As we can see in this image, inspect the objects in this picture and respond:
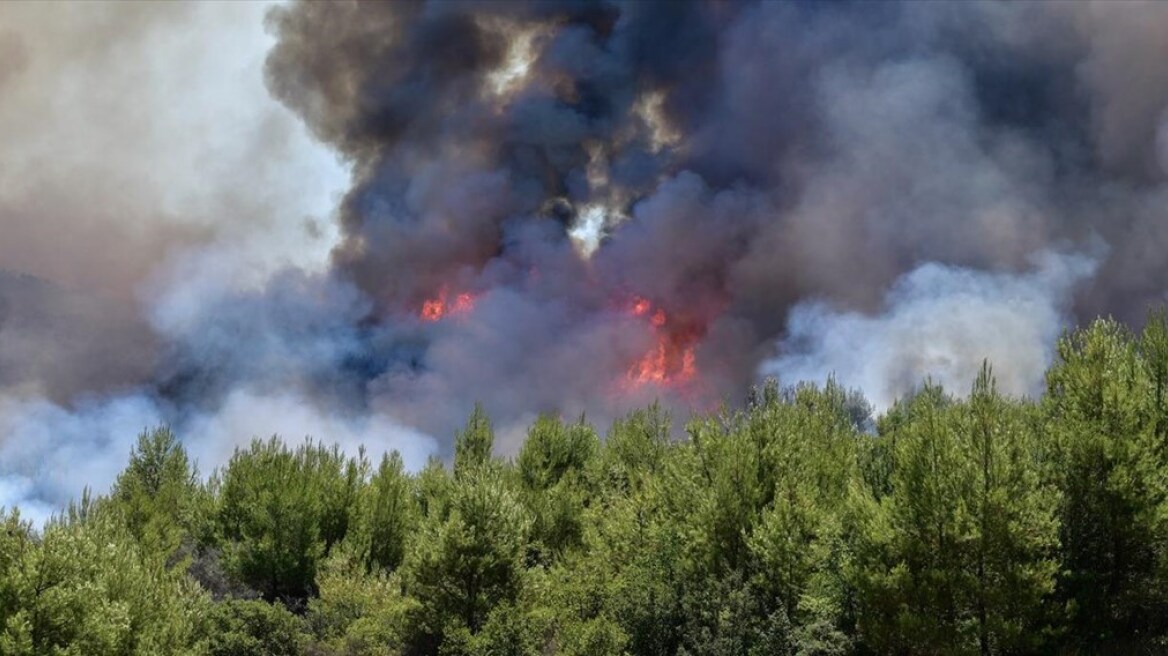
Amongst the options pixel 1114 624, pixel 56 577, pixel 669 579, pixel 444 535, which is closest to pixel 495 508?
pixel 444 535

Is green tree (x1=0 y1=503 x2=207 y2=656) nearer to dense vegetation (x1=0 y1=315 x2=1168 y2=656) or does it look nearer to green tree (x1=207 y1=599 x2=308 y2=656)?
dense vegetation (x1=0 y1=315 x2=1168 y2=656)

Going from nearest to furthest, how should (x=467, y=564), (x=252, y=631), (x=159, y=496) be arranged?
(x=467, y=564)
(x=252, y=631)
(x=159, y=496)

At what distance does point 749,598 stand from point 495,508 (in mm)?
13472

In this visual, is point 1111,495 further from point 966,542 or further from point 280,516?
point 280,516

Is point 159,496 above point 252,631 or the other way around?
above

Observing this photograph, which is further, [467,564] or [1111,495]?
[467,564]

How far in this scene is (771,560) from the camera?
132 feet

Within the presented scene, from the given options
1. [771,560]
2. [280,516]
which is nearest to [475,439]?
[280,516]

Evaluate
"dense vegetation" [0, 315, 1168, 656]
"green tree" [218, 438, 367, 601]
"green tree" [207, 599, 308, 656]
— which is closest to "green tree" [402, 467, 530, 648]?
"dense vegetation" [0, 315, 1168, 656]

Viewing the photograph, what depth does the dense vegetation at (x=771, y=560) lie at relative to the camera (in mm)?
34062

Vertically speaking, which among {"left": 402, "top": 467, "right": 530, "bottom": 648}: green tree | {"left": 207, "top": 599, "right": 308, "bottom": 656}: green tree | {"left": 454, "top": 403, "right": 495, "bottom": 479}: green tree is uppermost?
{"left": 454, "top": 403, "right": 495, "bottom": 479}: green tree

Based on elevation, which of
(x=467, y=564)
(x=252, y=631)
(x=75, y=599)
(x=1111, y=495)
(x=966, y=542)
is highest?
(x=1111, y=495)

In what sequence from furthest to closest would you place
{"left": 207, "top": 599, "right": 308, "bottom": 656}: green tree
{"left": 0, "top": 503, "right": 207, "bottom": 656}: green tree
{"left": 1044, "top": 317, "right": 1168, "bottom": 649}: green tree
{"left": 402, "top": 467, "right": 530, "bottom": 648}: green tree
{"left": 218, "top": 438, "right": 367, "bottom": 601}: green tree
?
{"left": 218, "top": 438, "right": 367, "bottom": 601}: green tree
{"left": 207, "top": 599, "right": 308, "bottom": 656}: green tree
{"left": 402, "top": 467, "right": 530, "bottom": 648}: green tree
{"left": 1044, "top": 317, "right": 1168, "bottom": 649}: green tree
{"left": 0, "top": 503, "right": 207, "bottom": 656}: green tree

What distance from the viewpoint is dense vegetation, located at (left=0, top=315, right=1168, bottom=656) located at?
3406 centimetres
